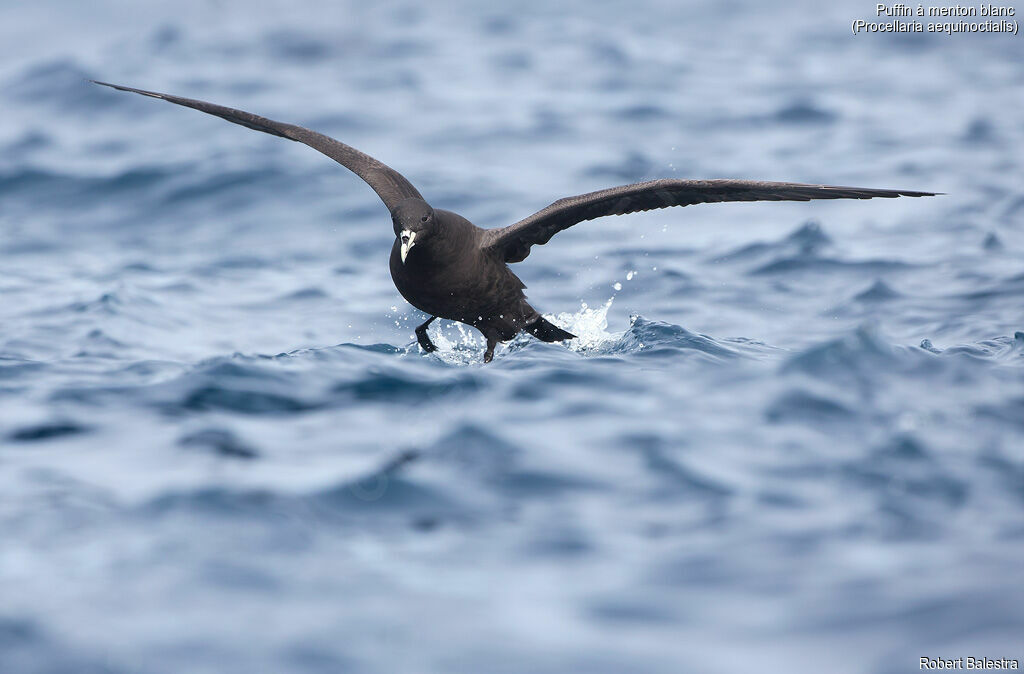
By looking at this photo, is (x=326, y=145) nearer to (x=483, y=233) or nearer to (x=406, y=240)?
(x=483, y=233)

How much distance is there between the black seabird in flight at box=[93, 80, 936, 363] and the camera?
7.14 meters

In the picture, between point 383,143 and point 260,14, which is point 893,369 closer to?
point 383,143

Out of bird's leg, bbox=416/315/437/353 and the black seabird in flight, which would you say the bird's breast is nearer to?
the black seabird in flight

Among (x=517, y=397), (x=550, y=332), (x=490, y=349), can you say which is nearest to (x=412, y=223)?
(x=490, y=349)

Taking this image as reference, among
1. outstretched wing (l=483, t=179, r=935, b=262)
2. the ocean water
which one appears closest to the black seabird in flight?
outstretched wing (l=483, t=179, r=935, b=262)

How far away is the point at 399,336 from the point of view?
9617mm

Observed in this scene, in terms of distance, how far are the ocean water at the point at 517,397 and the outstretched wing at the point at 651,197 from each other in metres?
0.82

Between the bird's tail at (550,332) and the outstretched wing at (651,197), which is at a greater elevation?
the outstretched wing at (651,197)

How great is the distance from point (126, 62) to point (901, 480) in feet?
53.5

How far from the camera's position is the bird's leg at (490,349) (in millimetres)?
8109

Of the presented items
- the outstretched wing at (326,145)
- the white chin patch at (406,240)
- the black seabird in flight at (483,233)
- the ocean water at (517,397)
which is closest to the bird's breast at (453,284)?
the black seabird in flight at (483,233)

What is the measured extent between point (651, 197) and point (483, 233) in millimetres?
1398

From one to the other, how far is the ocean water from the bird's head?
781mm

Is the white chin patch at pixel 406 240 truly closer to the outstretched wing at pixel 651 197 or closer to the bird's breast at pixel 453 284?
the bird's breast at pixel 453 284
